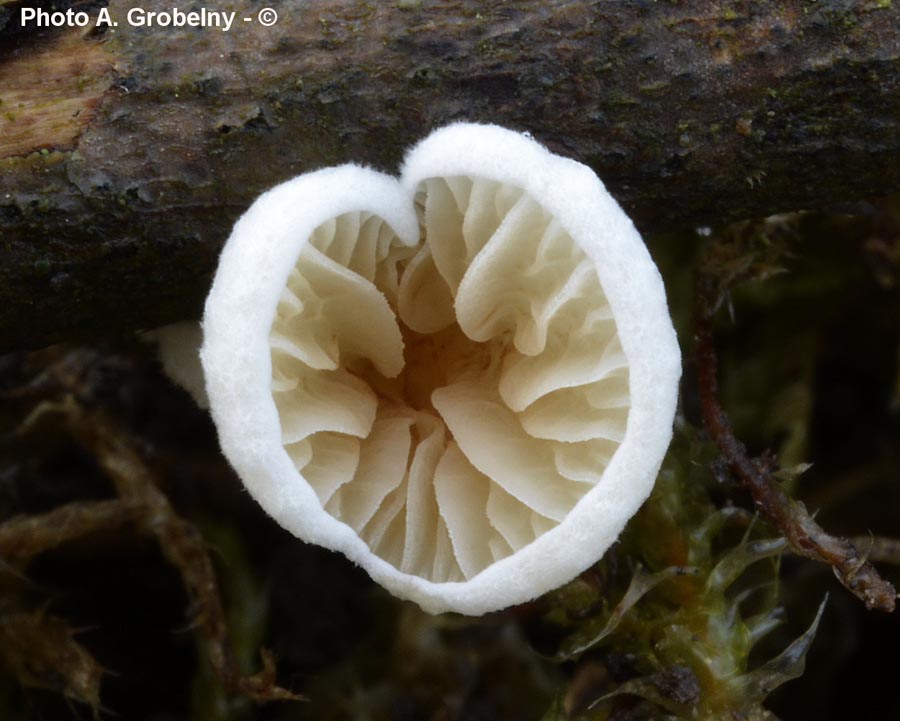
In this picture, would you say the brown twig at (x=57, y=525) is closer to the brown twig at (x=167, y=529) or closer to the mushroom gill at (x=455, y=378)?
the brown twig at (x=167, y=529)

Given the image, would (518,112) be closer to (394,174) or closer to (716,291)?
(394,174)

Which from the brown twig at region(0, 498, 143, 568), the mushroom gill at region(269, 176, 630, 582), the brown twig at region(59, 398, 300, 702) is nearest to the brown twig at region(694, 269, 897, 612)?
the mushroom gill at region(269, 176, 630, 582)

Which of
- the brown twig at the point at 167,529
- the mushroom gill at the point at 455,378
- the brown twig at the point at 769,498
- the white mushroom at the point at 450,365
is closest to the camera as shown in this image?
the white mushroom at the point at 450,365

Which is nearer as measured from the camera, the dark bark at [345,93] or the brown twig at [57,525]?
the dark bark at [345,93]

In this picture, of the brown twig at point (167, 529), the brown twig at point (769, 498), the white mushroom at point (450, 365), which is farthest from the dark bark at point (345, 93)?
the brown twig at point (167, 529)

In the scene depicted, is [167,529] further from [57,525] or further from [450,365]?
[450,365]

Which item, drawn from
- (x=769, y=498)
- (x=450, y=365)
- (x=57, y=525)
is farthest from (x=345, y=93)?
(x=57, y=525)

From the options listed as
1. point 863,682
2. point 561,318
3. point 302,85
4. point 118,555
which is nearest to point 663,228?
point 561,318
